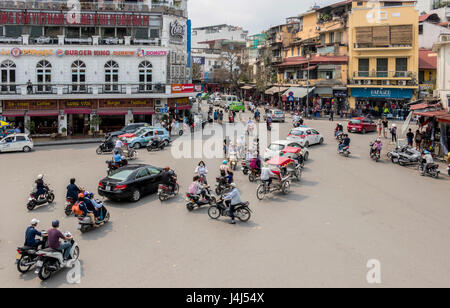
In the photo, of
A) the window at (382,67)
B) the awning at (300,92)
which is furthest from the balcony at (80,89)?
the window at (382,67)

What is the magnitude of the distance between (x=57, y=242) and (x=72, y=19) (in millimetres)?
35870

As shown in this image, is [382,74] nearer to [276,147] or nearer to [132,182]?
[276,147]

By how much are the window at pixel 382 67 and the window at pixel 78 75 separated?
34345 millimetres

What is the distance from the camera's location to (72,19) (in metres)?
40.6

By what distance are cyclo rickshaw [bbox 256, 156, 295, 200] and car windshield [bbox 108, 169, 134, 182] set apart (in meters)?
5.37

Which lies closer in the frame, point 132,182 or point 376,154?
point 132,182

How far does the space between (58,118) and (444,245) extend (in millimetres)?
35494

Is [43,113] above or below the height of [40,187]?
above

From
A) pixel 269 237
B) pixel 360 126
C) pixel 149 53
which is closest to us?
pixel 269 237

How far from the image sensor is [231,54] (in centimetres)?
9388

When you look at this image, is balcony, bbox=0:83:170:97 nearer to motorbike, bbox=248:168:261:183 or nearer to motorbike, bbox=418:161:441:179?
motorbike, bbox=248:168:261:183

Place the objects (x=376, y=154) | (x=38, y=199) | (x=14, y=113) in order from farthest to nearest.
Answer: (x=14, y=113) < (x=376, y=154) < (x=38, y=199)

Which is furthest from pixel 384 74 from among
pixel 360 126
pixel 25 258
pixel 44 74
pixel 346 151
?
pixel 25 258

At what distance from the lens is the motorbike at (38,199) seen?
15.3 m
